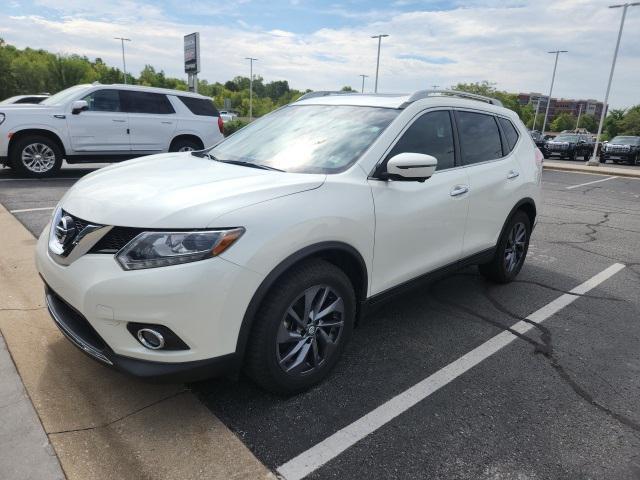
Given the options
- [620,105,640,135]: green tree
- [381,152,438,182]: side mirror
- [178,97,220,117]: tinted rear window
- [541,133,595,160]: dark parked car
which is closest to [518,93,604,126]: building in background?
[620,105,640,135]: green tree

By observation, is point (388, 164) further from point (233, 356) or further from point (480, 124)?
point (480, 124)

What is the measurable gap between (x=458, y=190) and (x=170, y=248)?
2.29m

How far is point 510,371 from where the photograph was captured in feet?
10.5

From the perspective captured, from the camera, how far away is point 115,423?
2471 millimetres

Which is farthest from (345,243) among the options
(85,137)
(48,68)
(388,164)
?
(48,68)

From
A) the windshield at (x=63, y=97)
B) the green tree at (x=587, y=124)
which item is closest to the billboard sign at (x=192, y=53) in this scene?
the windshield at (x=63, y=97)

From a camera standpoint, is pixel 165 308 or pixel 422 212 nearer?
pixel 165 308

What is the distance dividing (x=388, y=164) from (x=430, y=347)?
1399mm

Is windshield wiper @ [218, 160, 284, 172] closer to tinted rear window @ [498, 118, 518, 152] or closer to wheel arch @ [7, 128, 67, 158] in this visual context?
tinted rear window @ [498, 118, 518, 152]

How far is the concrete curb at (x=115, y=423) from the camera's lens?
2191 mm

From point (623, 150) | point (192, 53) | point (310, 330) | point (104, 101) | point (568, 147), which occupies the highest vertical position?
point (192, 53)

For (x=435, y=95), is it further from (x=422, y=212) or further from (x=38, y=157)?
(x=38, y=157)

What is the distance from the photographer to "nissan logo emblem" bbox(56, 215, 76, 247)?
251 centimetres

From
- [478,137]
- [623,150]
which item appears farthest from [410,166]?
[623,150]
